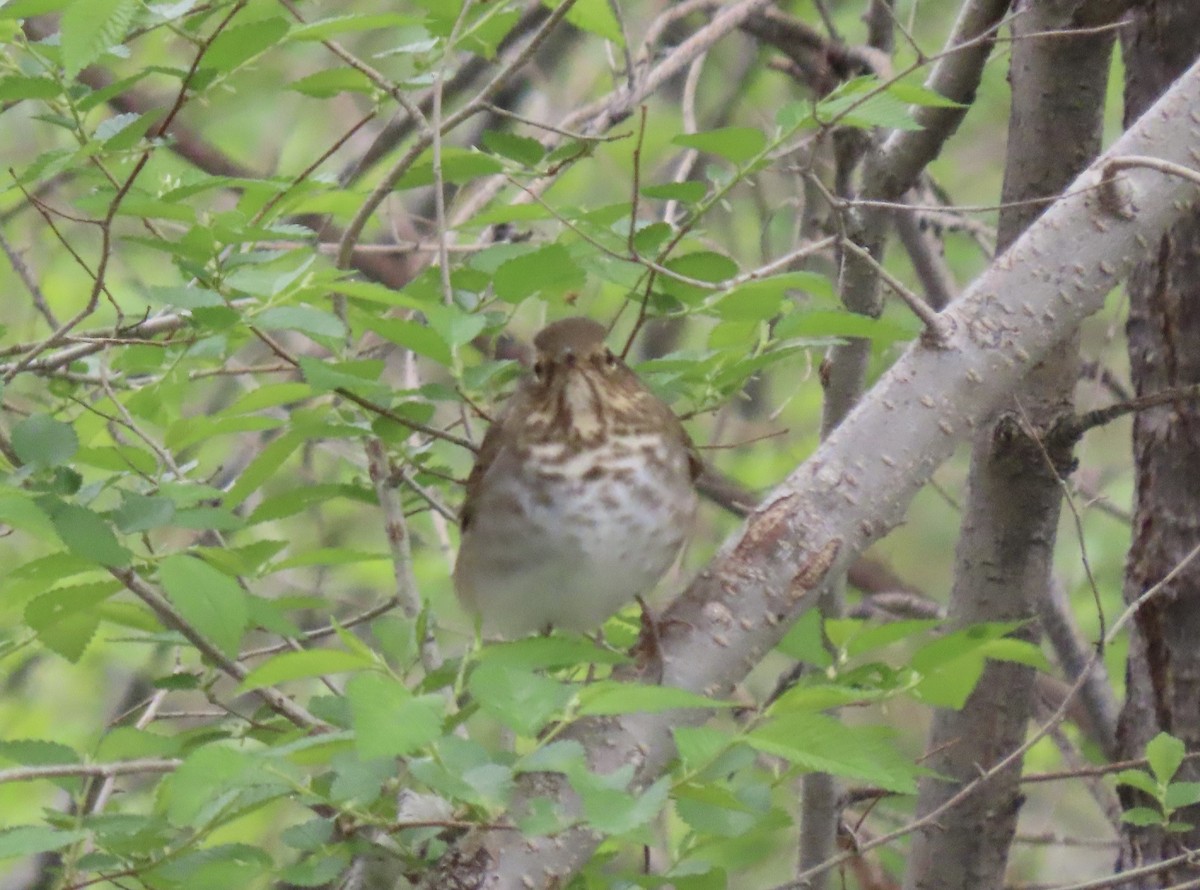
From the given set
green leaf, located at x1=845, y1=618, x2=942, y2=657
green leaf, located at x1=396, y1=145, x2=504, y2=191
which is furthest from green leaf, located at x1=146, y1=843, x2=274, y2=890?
green leaf, located at x1=396, y1=145, x2=504, y2=191

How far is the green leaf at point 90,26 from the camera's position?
1.78 meters

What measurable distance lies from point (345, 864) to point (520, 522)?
1036mm

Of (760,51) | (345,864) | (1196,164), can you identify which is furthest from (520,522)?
(760,51)

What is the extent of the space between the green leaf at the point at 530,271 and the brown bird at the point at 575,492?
666 mm

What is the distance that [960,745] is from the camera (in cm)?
294

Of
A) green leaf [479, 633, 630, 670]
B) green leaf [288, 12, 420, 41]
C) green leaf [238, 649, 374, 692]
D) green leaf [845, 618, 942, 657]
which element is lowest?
green leaf [238, 649, 374, 692]

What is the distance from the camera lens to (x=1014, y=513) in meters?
2.83

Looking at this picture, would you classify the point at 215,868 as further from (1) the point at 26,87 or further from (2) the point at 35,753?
(1) the point at 26,87

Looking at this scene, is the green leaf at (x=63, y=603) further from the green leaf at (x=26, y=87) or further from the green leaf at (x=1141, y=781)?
the green leaf at (x=1141, y=781)

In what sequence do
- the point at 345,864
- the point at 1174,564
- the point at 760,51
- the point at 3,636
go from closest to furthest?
the point at 345,864
the point at 3,636
the point at 1174,564
the point at 760,51

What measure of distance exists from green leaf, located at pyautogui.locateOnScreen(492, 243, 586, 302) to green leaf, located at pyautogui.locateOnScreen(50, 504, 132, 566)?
2.11 feet

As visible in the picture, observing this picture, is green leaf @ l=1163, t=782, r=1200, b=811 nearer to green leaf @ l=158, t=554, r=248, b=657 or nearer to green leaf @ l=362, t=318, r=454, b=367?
green leaf @ l=362, t=318, r=454, b=367

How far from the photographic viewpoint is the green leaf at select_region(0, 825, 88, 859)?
5.18ft

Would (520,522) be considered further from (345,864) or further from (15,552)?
(15,552)
